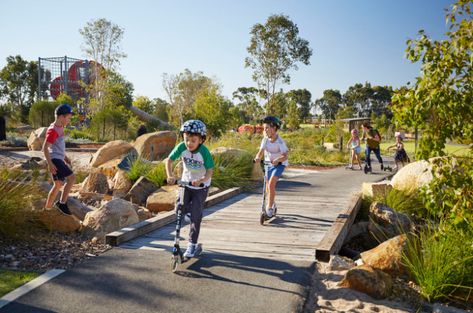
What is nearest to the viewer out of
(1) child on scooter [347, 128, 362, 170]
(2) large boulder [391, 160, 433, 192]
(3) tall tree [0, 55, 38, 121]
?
(2) large boulder [391, 160, 433, 192]

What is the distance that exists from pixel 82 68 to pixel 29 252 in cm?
3740

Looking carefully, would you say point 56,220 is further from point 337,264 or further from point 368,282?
point 368,282

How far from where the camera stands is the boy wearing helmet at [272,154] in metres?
6.80

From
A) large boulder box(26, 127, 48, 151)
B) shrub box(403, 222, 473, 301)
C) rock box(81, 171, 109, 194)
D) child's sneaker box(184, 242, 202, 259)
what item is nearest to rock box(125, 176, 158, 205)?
rock box(81, 171, 109, 194)

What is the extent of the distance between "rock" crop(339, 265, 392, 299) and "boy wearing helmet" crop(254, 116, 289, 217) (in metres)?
2.52

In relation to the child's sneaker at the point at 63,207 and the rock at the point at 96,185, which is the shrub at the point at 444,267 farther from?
the rock at the point at 96,185

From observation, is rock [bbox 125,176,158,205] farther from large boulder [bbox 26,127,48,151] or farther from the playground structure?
the playground structure

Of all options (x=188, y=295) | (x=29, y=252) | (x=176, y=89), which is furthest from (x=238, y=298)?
(x=176, y=89)

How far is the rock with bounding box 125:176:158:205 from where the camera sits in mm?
9336

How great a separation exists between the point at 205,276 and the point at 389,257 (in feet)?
7.02

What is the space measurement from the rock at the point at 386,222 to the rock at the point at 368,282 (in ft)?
8.07

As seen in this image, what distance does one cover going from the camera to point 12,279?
13.9 feet

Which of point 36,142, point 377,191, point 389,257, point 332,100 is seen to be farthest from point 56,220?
point 332,100

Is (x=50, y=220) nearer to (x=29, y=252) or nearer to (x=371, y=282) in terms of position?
(x=29, y=252)
